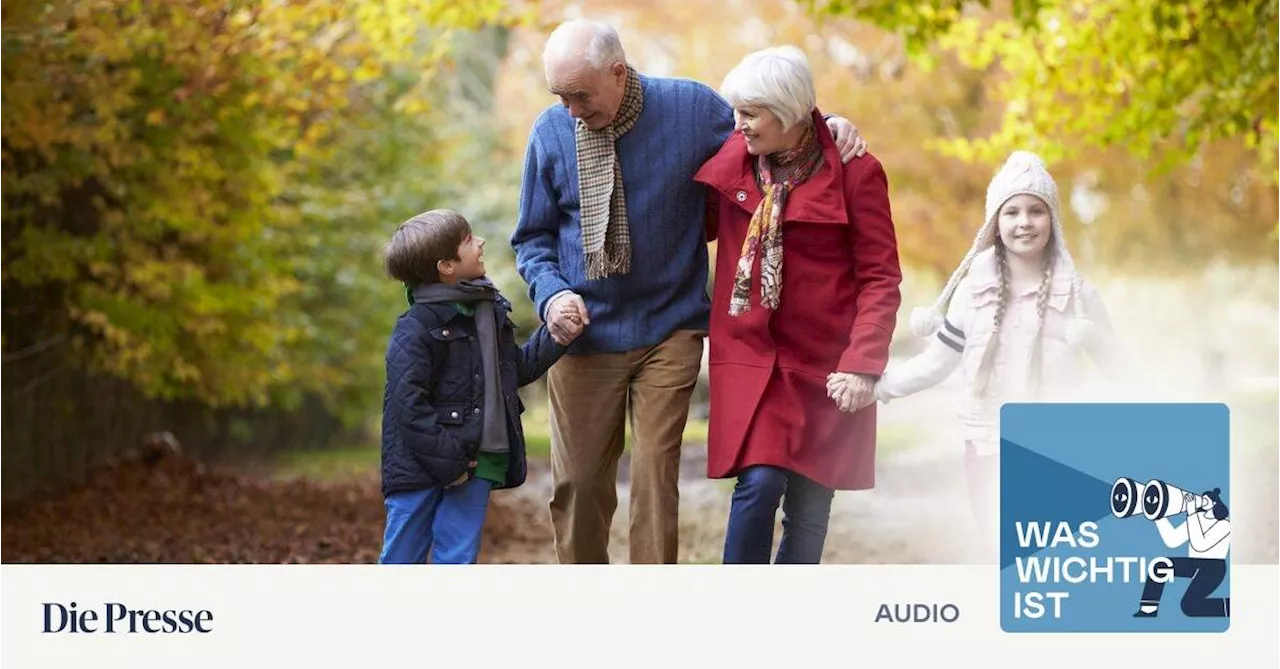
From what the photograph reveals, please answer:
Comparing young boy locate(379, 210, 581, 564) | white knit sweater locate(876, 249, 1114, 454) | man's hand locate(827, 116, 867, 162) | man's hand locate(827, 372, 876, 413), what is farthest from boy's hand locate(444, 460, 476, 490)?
man's hand locate(827, 116, 867, 162)

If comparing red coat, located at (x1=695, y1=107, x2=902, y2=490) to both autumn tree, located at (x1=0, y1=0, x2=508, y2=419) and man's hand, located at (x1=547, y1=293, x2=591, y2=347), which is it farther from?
autumn tree, located at (x1=0, y1=0, x2=508, y2=419)

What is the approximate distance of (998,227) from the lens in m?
4.22

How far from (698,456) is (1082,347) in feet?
23.9

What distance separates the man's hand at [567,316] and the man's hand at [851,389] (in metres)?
0.61

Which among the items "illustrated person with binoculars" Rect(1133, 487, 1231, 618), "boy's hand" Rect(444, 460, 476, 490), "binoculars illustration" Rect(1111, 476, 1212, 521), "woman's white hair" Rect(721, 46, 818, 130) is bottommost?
"illustrated person with binoculars" Rect(1133, 487, 1231, 618)

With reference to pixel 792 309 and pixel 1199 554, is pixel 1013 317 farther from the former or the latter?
pixel 1199 554

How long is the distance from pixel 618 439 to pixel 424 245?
2.32 ft

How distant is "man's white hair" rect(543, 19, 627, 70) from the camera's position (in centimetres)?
400

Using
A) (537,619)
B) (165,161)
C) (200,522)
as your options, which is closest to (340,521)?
(200,522)

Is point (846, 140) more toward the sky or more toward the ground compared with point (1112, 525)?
more toward the sky

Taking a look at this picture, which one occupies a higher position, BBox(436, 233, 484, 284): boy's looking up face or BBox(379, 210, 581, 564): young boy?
BBox(436, 233, 484, 284): boy's looking up face

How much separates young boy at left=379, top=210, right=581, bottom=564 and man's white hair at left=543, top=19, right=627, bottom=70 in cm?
46

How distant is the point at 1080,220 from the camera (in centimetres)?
1066

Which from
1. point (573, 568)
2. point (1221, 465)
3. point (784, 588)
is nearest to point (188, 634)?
point (573, 568)
